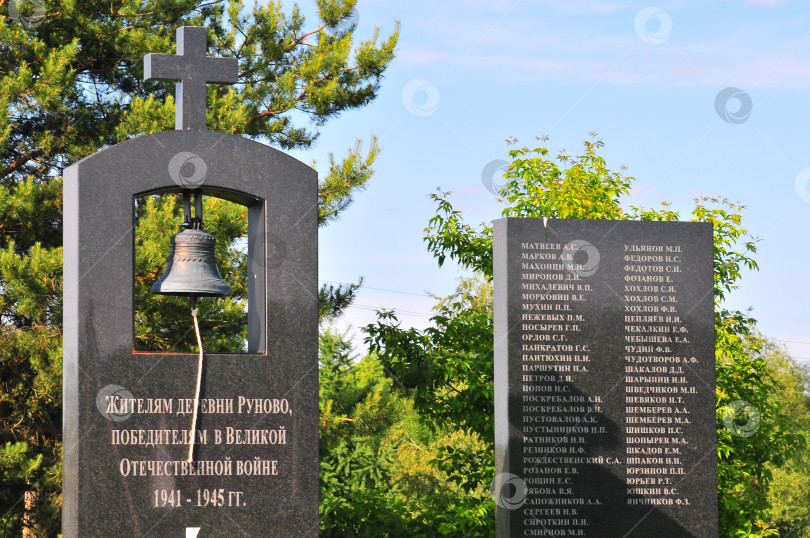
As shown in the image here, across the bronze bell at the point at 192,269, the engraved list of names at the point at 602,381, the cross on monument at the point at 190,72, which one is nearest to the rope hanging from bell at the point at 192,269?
the bronze bell at the point at 192,269

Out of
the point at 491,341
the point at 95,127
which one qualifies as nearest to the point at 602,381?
the point at 491,341

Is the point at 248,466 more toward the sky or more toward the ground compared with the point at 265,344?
more toward the ground

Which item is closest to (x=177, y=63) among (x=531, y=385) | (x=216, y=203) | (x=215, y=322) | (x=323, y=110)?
(x=531, y=385)

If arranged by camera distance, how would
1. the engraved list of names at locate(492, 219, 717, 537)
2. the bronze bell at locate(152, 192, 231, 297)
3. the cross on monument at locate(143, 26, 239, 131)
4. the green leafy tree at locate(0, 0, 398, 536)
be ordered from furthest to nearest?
the green leafy tree at locate(0, 0, 398, 536)
the engraved list of names at locate(492, 219, 717, 537)
the cross on monument at locate(143, 26, 239, 131)
the bronze bell at locate(152, 192, 231, 297)

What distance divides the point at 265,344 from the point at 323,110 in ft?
25.9

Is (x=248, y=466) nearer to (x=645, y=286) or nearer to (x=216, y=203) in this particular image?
(x=645, y=286)

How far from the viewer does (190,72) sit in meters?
6.10

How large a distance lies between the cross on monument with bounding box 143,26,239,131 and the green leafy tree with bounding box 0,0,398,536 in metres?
4.75

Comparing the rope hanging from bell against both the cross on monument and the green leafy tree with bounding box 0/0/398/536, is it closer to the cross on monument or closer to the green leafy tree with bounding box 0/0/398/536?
the cross on monument

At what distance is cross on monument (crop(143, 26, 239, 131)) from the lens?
6.01m

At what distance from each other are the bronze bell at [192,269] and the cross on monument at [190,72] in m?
0.50

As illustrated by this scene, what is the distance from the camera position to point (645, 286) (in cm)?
807

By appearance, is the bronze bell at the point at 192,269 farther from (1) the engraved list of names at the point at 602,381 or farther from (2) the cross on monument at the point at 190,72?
(1) the engraved list of names at the point at 602,381

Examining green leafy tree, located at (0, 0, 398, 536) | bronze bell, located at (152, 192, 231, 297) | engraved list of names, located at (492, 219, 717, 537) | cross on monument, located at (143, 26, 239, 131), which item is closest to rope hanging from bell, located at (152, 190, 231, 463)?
bronze bell, located at (152, 192, 231, 297)
